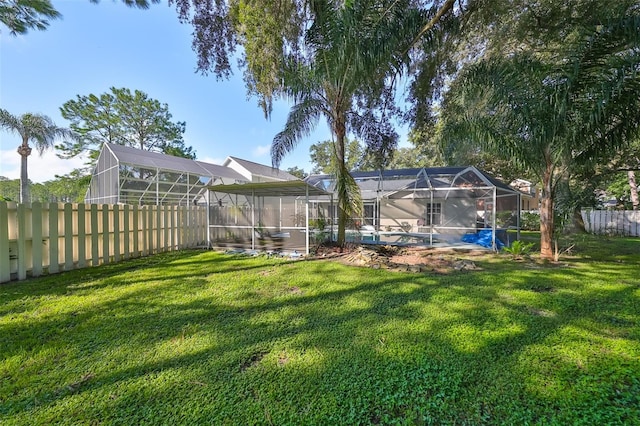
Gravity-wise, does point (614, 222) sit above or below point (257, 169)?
Result: below

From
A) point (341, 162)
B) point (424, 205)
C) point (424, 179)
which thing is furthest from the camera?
point (424, 205)

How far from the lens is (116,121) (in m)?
23.6

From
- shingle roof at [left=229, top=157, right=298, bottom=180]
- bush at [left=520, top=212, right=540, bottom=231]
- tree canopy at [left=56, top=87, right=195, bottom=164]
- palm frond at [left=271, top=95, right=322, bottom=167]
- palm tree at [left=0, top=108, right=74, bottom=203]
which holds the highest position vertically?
tree canopy at [left=56, top=87, right=195, bottom=164]

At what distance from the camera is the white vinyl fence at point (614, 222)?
15742mm

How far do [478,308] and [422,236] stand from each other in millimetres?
9628

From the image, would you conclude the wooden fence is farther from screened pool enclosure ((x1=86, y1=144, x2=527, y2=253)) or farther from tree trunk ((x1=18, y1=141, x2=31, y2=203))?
tree trunk ((x1=18, y1=141, x2=31, y2=203))

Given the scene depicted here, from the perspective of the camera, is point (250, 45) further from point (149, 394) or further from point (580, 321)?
point (580, 321)

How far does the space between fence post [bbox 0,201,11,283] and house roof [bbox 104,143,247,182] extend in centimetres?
847

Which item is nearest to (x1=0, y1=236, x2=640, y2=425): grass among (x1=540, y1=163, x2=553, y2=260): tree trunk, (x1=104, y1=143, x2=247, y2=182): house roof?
(x1=540, y1=163, x2=553, y2=260): tree trunk

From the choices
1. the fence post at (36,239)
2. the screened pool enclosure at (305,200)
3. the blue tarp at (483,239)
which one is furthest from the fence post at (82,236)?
the blue tarp at (483,239)

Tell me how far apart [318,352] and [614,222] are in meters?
22.5

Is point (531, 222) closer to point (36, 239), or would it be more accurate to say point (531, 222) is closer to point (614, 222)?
point (614, 222)

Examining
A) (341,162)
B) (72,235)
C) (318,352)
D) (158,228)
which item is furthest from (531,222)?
(72,235)

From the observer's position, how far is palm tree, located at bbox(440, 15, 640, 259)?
5.55 metres
